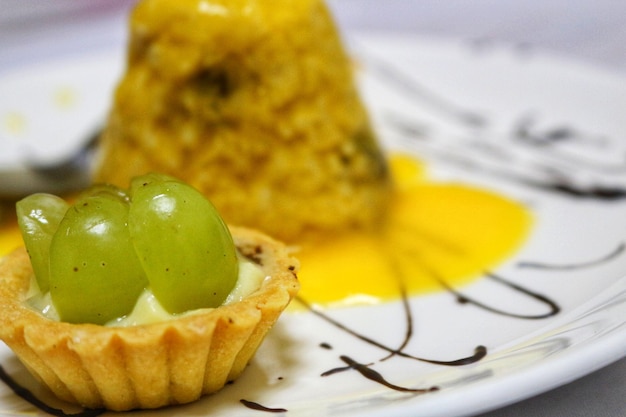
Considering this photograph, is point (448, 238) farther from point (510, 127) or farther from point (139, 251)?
point (139, 251)

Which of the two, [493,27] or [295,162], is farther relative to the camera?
[493,27]

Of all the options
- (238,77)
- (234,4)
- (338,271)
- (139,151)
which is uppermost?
(234,4)

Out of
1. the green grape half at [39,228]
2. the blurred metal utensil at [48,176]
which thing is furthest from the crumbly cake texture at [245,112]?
the green grape half at [39,228]

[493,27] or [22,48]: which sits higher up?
[493,27]

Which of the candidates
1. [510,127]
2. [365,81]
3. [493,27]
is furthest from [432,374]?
[493,27]

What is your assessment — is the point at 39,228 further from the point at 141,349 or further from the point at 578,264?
the point at 578,264

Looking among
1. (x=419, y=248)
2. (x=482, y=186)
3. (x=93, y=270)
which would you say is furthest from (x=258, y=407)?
(x=482, y=186)

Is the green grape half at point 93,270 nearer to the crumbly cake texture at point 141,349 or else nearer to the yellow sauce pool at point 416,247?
the crumbly cake texture at point 141,349
